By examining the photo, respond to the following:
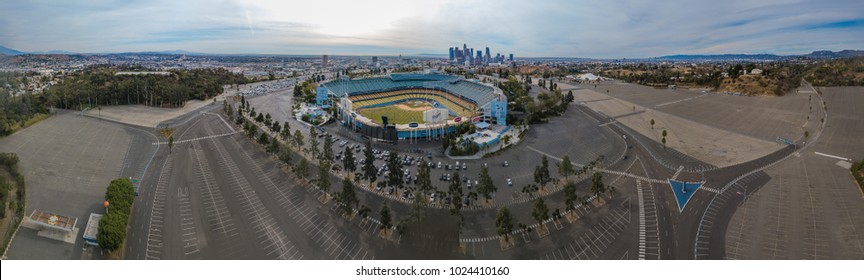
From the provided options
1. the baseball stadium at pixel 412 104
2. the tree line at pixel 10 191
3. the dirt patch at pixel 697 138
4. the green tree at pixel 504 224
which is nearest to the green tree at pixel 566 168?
the green tree at pixel 504 224

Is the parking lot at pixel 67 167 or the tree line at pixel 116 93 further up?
the tree line at pixel 116 93

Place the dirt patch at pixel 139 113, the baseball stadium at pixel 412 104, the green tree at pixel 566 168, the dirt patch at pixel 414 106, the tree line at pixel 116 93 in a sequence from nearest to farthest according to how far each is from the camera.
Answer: the green tree at pixel 566 168
the baseball stadium at pixel 412 104
the dirt patch at pixel 139 113
the tree line at pixel 116 93
the dirt patch at pixel 414 106

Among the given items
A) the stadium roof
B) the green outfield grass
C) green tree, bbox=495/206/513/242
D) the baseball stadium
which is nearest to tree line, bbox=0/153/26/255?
green tree, bbox=495/206/513/242

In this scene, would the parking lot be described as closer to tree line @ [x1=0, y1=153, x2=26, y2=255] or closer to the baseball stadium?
tree line @ [x1=0, y1=153, x2=26, y2=255]

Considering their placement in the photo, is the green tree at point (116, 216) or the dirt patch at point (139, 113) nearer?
the green tree at point (116, 216)

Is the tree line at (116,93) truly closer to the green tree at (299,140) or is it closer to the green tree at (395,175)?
the green tree at (299,140)

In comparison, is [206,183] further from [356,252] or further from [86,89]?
[86,89]

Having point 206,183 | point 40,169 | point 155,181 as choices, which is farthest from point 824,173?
point 40,169

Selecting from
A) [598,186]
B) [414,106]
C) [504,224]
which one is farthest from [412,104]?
[504,224]
